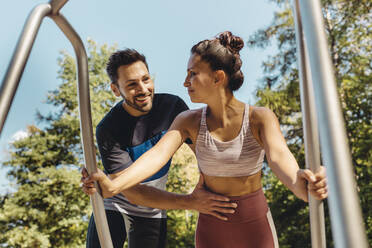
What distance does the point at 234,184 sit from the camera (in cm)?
187

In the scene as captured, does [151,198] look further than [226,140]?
Yes

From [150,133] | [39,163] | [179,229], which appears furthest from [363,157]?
[39,163]

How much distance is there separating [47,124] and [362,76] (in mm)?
11729

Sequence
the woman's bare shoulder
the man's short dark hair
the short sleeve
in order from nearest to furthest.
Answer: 1. the woman's bare shoulder
2. the short sleeve
3. the man's short dark hair

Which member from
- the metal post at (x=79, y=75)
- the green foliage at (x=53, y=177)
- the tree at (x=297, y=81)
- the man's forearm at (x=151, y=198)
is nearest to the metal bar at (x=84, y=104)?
the metal post at (x=79, y=75)

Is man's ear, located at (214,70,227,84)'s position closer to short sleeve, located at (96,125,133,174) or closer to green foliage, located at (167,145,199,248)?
short sleeve, located at (96,125,133,174)

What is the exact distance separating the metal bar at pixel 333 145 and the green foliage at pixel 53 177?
40.8ft

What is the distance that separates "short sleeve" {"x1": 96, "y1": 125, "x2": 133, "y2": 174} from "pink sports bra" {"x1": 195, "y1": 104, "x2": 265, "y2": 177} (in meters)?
0.64

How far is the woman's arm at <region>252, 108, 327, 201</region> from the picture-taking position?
1.27 metres

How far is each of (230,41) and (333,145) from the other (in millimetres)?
1294

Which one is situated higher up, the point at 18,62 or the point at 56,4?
the point at 56,4

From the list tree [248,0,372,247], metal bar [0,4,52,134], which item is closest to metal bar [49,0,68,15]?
metal bar [0,4,52,134]

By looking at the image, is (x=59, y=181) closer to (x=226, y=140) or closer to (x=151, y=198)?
(x=151, y=198)

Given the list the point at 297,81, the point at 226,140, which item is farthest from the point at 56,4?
the point at 297,81
